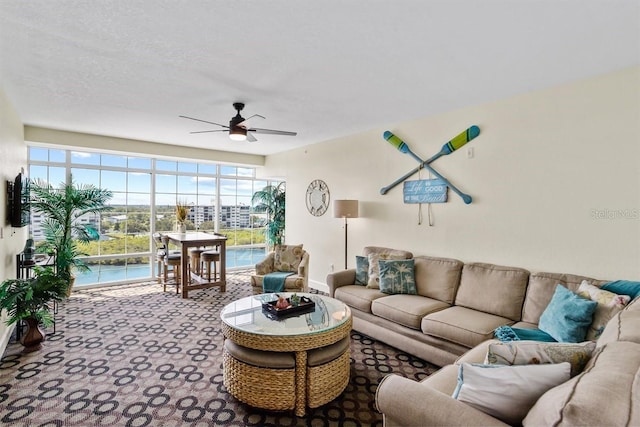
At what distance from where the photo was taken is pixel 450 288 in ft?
12.0

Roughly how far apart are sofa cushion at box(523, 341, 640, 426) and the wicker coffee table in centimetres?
150

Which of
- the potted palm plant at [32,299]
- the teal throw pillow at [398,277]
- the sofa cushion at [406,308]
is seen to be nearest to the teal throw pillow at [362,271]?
the teal throw pillow at [398,277]

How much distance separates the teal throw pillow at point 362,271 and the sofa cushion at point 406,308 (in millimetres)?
558

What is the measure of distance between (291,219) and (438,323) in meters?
4.23

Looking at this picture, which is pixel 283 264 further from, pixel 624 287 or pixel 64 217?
pixel 624 287

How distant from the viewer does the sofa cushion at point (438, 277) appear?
3672mm

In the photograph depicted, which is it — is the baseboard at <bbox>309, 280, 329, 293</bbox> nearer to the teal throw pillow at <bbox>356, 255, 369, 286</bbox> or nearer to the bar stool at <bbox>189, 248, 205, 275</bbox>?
the teal throw pillow at <bbox>356, 255, 369, 286</bbox>

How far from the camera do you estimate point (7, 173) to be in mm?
3615

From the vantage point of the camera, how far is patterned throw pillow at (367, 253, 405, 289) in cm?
411

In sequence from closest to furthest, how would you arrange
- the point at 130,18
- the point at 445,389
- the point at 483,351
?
the point at 445,389
the point at 130,18
the point at 483,351

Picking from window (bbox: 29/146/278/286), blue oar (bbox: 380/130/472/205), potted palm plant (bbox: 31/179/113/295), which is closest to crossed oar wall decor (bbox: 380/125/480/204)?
blue oar (bbox: 380/130/472/205)

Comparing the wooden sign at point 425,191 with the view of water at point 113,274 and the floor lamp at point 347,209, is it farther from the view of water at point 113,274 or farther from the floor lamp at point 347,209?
the view of water at point 113,274

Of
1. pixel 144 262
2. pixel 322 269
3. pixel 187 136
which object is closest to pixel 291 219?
pixel 322 269

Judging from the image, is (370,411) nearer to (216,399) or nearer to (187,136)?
(216,399)
